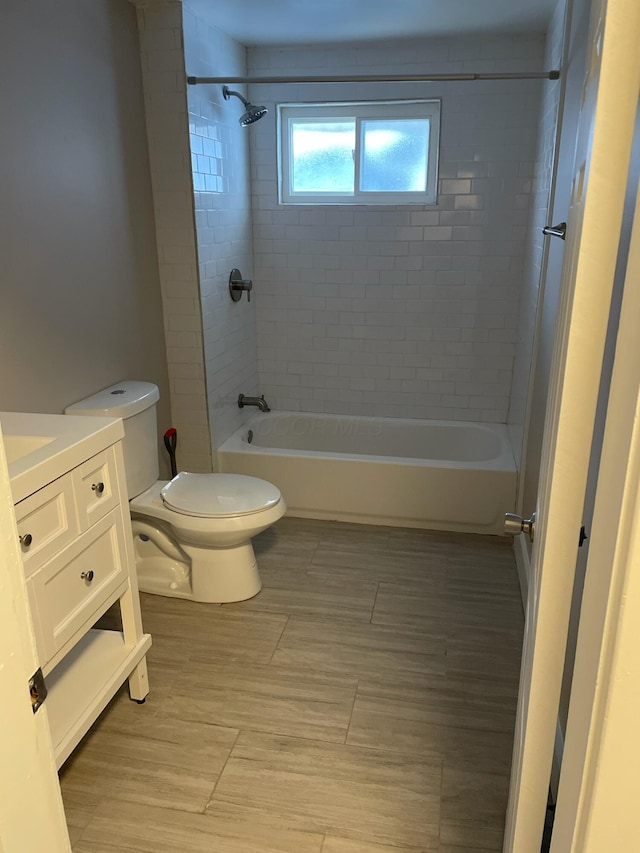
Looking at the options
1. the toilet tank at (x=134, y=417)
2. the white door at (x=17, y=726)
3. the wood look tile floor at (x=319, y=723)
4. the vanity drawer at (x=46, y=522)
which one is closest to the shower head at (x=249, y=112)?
the toilet tank at (x=134, y=417)

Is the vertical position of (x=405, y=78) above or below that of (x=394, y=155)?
above

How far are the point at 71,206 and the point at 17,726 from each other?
2.07 m

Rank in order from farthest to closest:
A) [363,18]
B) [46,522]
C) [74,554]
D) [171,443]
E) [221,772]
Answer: [171,443] → [363,18] → [221,772] → [74,554] → [46,522]

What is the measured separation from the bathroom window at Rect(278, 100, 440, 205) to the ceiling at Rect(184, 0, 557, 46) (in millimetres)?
356

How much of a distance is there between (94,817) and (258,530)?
1.10 metres

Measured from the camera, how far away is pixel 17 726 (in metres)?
0.67

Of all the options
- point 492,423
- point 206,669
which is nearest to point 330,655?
point 206,669

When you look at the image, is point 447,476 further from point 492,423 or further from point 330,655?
point 330,655

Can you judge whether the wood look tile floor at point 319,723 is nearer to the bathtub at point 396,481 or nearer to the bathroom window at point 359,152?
the bathtub at point 396,481

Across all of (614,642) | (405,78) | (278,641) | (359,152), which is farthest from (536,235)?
(614,642)

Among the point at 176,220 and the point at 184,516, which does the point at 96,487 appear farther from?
the point at 176,220

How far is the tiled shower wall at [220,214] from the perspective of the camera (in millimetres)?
2953

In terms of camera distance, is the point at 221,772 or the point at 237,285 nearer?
the point at 221,772

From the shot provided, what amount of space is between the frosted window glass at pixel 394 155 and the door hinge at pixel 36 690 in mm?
3351
